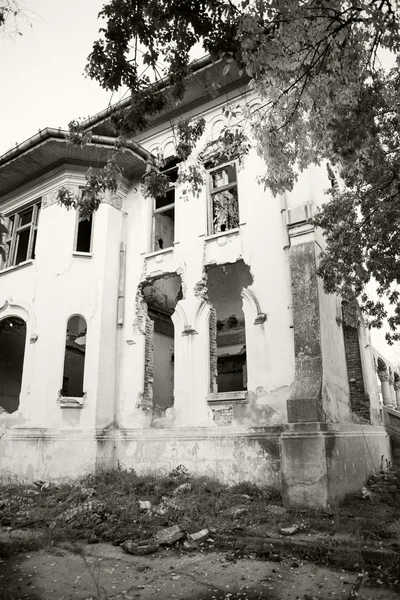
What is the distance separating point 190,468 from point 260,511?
8.06 feet

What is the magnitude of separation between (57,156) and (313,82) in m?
8.52

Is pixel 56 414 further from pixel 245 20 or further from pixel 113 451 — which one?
pixel 245 20

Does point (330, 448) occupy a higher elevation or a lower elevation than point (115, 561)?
higher

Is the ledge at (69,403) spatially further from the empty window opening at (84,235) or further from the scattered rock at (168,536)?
the empty window opening at (84,235)

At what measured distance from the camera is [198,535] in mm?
6145

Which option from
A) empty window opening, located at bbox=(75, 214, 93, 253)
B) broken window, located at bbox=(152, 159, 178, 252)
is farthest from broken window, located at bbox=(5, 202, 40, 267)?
broken window, located at bbox=(152, 159, 178, 252)

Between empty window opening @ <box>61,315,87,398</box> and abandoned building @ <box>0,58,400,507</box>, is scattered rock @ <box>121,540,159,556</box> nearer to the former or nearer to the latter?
abandoned building @ <box>0,58,400,507</box>

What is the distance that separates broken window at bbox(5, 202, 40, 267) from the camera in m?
13.2

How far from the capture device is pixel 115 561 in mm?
5438

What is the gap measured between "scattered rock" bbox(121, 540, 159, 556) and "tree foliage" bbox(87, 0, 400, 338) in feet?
17.6

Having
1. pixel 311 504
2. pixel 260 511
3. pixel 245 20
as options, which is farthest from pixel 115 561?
pixel 245 20

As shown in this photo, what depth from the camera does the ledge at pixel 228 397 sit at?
30.9ft

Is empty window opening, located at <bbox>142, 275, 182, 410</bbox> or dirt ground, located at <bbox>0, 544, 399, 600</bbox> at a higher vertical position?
empty window opening, located at <bbox>142, 275, 182, 410</bbox>

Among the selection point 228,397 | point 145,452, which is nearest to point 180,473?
point 145,452
